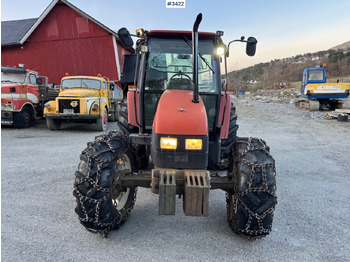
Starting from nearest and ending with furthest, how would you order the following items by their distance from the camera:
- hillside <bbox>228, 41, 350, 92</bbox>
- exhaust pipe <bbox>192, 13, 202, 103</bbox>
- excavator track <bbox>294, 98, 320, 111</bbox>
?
exhaust pipe <bbox>192, 13, 202, 103</bbox>, excavator track <bbox>294, 98, 320, 111</bbox>, hillside <bbox>228, 41, 350, 92</bbox>

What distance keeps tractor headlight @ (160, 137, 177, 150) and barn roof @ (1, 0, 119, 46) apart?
15.0 m

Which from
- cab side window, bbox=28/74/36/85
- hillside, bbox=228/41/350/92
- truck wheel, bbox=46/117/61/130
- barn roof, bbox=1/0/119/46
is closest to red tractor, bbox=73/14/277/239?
truck wheel, bbox=46/117/61/130

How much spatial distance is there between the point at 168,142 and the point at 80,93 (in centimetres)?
780

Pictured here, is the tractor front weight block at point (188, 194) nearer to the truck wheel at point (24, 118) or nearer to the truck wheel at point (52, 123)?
the truck wheel at point (52, 123)

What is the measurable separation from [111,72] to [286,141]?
11920 mm

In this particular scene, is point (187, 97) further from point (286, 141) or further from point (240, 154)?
point (286, 141)

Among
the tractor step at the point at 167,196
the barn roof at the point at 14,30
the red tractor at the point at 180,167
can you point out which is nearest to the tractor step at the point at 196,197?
the red tractor at the point at 180,167

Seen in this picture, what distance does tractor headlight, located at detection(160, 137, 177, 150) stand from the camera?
8.14ft

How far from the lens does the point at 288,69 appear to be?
75.7 meters

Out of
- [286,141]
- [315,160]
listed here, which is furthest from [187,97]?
[286,141]

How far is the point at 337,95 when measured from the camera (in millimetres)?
16125

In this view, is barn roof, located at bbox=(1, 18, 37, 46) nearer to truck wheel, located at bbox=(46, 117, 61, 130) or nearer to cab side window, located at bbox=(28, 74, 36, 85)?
cab side window, located at bbox=(28, 74, 36, 85)

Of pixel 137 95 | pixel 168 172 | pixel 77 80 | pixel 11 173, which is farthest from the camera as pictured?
pixel 77 80

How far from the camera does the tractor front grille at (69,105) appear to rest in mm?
8875
